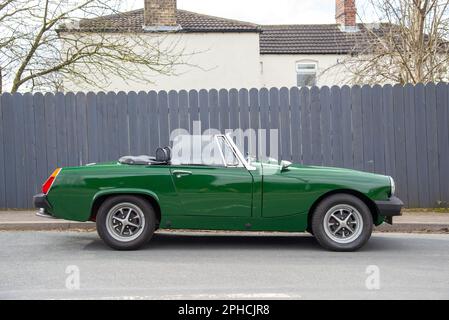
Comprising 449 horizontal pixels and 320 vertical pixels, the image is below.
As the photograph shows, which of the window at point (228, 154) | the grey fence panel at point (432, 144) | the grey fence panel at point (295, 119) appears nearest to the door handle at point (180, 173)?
the window at point (228, 154)

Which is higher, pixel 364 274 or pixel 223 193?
pixel 223 193

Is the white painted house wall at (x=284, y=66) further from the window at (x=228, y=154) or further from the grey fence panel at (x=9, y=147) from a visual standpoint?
the window at (x=228, y=154)

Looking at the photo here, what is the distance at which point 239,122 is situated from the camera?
37.5 ft

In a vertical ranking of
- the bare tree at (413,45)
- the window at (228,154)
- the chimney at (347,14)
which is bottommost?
the window at (228,154)

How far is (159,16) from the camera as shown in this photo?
21.8 metres

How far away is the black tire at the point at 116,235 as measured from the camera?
7.39m

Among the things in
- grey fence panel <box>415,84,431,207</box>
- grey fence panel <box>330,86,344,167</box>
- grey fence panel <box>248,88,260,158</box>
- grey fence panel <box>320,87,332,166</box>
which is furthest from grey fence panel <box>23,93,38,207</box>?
grey fence panel <box>415,84,431,207</box>

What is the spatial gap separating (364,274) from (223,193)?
6.64 ft

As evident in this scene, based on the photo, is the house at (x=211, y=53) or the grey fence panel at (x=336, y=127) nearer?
the grey fence panel at (x=336, y=127)

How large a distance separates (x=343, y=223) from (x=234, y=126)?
174 inches

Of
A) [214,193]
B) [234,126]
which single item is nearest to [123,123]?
[234,126]

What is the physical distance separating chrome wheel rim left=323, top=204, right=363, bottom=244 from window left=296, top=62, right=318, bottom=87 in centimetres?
1849

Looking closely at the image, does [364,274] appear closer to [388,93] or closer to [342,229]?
[342,229]

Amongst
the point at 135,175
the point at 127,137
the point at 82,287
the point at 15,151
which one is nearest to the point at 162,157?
the point at 135,175
